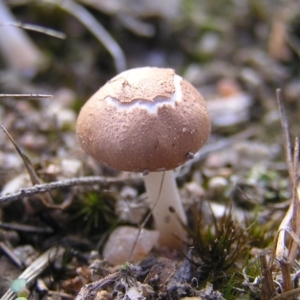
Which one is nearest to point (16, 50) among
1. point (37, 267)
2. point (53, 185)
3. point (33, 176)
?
point (33, 176)

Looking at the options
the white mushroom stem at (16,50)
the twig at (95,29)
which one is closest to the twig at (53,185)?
the twig at (95,29)

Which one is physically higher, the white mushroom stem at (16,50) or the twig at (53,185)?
the white mushroom stem at (16,50)

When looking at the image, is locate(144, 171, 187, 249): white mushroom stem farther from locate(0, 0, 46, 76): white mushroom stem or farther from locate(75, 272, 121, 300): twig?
locate(0, 0, 46, 76): white mushroom stem

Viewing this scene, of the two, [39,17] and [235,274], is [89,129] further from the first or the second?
[39,17]

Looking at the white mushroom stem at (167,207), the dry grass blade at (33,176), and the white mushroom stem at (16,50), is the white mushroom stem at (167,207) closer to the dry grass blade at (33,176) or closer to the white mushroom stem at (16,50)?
the dry grass blade at (33,176)

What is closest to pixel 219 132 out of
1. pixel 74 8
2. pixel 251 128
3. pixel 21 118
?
pixel 251 128

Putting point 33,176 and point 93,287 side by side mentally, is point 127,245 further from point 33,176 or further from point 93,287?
point 33,176

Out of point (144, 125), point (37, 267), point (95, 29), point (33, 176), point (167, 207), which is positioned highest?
point (95, 29)
